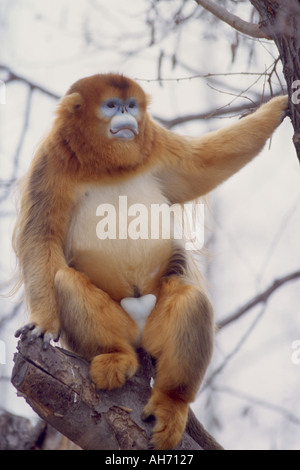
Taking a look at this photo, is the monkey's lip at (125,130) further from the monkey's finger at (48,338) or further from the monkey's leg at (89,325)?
the monkey's finger at (48,338)

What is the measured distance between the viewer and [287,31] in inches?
126

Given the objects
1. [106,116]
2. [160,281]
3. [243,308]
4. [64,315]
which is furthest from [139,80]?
[243,308]

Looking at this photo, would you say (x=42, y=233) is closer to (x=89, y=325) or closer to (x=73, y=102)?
(x=89, y=325)

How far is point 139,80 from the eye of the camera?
14.3 feet

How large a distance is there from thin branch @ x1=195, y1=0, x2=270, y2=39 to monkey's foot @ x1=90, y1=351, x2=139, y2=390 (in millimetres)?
1942

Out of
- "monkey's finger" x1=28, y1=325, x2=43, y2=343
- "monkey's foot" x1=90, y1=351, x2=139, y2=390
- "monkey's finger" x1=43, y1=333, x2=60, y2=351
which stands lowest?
"monkey's foot" x1=90, y1=351, x2=139, y2=390

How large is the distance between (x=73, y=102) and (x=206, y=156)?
96cm

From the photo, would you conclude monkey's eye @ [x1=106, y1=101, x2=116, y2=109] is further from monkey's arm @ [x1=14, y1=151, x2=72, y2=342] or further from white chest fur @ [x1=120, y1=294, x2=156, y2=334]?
white chest fur @ [x1=120, y1=294, x2=156, y2=334]

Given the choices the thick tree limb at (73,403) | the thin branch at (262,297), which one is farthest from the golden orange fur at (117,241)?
the thin branch at (262,297)

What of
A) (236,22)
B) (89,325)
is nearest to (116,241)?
(89,325)

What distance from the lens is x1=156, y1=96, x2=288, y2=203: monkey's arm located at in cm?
419

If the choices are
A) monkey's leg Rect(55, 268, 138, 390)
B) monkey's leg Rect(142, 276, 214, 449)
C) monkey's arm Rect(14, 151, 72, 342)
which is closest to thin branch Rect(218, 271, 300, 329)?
monkey's leg Rect(142, 276, 214, 449)
